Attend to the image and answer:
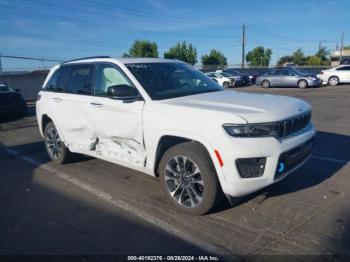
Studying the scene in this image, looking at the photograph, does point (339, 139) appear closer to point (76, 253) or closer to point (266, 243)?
point (266, 243)

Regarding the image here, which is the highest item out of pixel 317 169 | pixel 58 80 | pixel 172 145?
pixel 58 80

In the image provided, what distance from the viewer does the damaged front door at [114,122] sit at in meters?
4.34

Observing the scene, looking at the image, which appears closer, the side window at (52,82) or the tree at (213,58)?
the side window at (52,82)

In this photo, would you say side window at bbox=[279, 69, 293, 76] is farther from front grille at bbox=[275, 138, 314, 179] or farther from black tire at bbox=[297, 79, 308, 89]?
front grille at bbox=[275, 138, 314, 179]

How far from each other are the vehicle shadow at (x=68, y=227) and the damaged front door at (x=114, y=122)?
70 centimetres

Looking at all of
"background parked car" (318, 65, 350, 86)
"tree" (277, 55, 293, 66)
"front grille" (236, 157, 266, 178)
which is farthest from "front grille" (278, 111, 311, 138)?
"tree" (277, 55, 293, 66)

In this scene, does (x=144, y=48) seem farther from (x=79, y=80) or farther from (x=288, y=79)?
(x=79, y=80)

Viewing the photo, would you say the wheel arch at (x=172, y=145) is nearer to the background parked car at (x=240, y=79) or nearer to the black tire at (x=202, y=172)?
the black tire at (x=202, y=172)

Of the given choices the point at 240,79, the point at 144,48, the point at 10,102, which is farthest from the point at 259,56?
the point at 10,102

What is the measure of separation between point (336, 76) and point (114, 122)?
24785mm

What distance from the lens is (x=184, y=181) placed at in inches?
156

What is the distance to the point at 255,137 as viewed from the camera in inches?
137

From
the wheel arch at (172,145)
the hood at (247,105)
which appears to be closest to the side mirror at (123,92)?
the hood at (247,105)

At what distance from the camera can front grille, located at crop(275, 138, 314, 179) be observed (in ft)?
11.9
